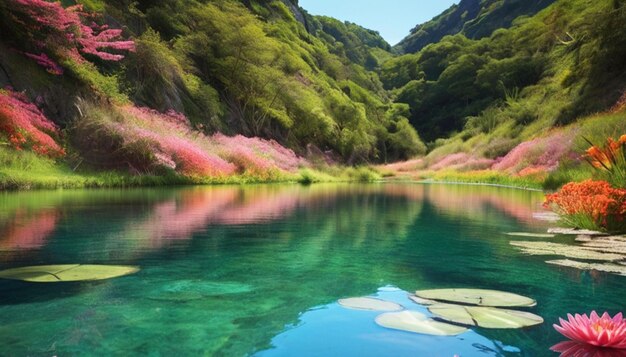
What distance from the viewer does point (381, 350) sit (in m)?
2.42

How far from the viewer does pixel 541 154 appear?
24.1 metres

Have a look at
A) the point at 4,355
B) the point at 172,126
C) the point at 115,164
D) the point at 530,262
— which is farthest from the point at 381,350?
the point at 172,126

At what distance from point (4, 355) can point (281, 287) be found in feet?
6.15

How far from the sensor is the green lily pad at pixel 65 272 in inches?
149

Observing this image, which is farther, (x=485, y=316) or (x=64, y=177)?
(x=64, y=177)

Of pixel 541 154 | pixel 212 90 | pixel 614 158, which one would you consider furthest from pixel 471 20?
pixel 614 158

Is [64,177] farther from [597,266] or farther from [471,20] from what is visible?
[471,20]

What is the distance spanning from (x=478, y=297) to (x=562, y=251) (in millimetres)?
2470

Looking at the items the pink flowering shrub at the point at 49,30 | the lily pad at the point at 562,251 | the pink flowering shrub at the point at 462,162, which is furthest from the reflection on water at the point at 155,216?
the pink flowering shrub at the point at 462,162

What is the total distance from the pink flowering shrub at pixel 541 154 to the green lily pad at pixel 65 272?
1905 cm

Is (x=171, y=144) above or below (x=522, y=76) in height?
below

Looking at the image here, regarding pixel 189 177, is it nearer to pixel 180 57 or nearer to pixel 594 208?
pixel 180 57

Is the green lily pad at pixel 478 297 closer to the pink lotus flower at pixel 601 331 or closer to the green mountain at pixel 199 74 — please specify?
the pink lotus flower at pixel 601 331

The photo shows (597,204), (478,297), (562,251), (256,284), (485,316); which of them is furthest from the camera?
(597,204)
